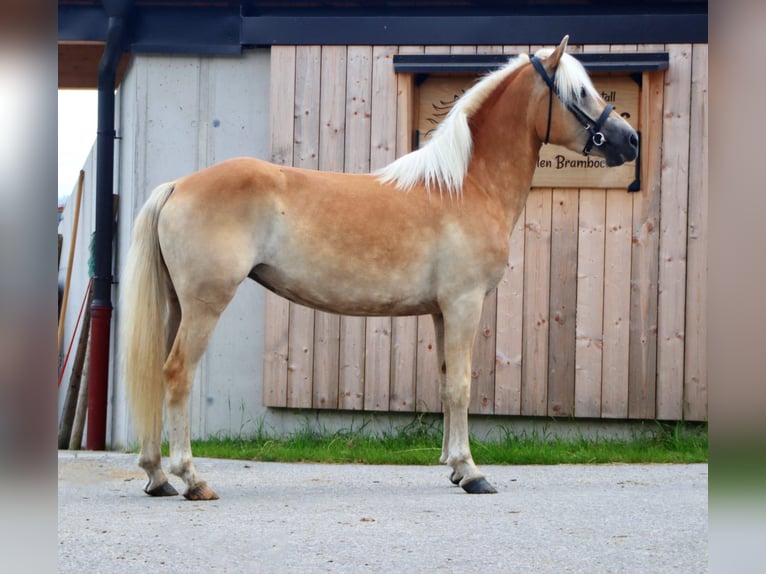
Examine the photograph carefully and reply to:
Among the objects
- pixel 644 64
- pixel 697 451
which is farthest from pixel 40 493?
pixel 644 64

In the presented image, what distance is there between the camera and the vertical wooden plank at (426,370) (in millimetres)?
6820

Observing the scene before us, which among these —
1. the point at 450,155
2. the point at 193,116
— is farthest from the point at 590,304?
the point at 193,116

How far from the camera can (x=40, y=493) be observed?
0.95 m

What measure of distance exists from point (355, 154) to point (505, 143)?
207cm

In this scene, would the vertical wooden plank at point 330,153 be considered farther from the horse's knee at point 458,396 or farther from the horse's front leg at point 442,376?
the horse's knee at point 458,396

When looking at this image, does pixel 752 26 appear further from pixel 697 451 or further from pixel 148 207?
pixel 697 451

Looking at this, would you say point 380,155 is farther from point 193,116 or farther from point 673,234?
point 673,234

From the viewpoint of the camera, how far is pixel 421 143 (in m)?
6.94

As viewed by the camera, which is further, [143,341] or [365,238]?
[365,238]

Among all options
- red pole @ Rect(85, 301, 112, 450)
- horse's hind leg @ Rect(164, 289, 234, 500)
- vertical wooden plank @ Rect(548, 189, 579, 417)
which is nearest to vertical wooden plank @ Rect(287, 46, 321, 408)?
red pole @ Rect(85, 301, 112, 450)

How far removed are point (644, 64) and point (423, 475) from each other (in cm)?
339

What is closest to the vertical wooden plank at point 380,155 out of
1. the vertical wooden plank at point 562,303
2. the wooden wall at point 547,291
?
the wooden wall at point 547,291

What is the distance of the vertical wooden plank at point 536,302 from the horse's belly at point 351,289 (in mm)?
2096

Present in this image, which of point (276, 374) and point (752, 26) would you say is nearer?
point (752, 26)
